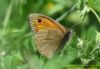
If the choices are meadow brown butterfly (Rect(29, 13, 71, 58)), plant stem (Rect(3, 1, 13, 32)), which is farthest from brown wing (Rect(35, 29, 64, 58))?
plant stem (Rect(3, 1, 13, 32))

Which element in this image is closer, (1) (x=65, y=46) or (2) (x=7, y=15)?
(1) (x=65, y=46)

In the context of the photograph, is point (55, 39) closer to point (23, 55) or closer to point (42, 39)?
point (42, 39)

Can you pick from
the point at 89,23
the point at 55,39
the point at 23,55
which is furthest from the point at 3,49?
the point at 89,23

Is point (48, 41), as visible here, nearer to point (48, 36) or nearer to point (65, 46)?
point (48, 36)

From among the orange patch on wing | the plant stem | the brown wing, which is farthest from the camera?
the plant stem

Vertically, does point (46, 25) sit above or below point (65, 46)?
above

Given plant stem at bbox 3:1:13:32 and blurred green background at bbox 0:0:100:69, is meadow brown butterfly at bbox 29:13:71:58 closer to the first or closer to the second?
blurred green background at bbox 0:0:100:69

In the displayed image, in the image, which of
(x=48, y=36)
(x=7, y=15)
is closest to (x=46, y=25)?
(x=48, y=36)
